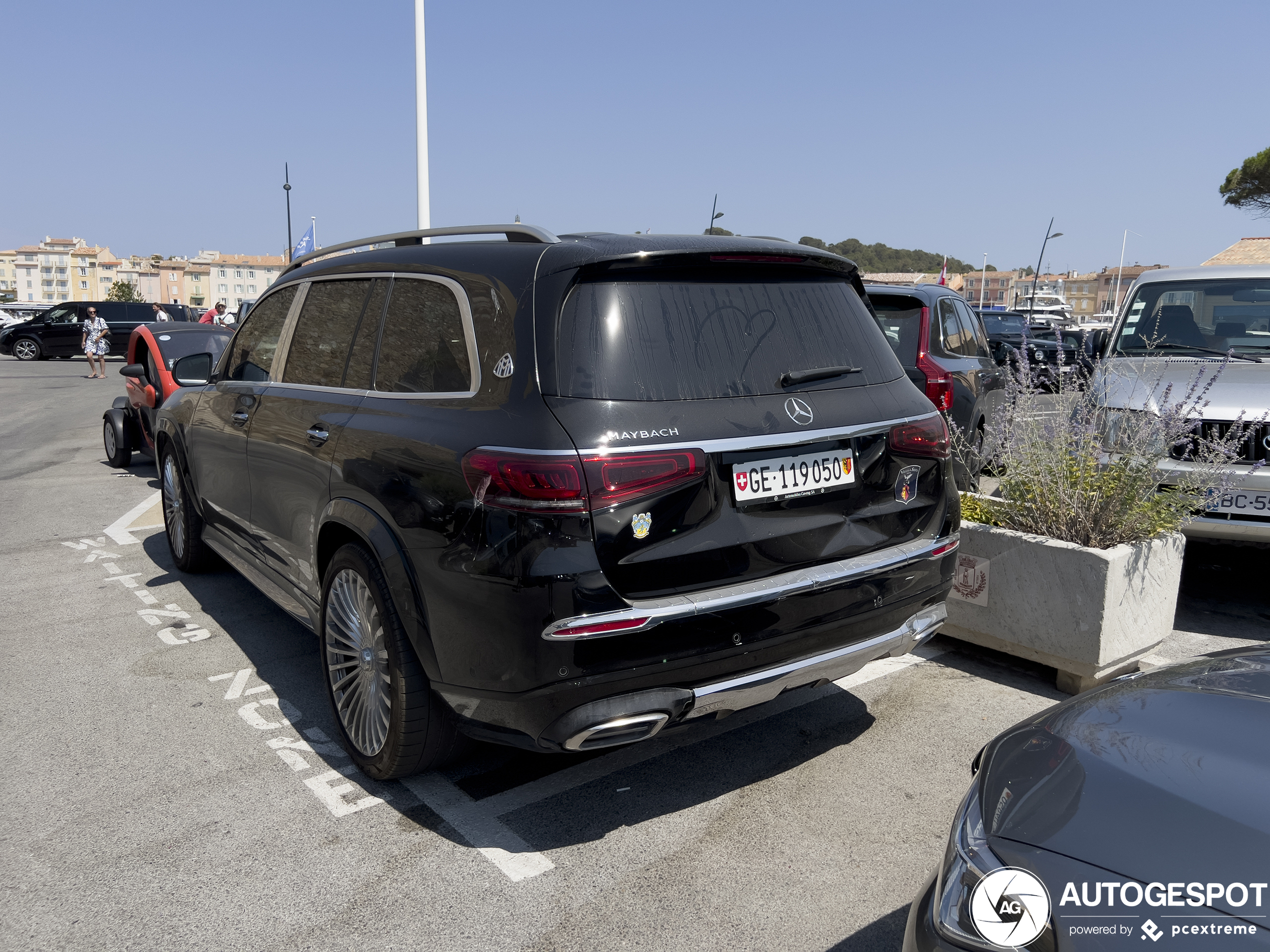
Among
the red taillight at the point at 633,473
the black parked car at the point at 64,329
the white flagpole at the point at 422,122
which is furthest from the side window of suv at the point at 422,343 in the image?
the black parked car at the point at 64,329

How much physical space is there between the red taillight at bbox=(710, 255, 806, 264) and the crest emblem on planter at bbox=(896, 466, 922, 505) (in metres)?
0.81

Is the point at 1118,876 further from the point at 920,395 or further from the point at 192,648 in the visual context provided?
the point at 192,648

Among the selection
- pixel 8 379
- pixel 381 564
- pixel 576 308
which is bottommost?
pixel 8 379

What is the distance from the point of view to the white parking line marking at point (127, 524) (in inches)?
286

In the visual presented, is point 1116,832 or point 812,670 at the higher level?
point 1116,832

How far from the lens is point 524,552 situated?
263cm

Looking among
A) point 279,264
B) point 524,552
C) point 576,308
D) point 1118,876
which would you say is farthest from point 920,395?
point 279,264

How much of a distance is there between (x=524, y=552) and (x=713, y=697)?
2.40ft

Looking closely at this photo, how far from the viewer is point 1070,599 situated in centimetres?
411

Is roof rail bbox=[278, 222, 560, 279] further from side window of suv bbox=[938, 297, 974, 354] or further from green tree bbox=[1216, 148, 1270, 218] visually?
green tree bbox=[1216, 148, 1270, 218]

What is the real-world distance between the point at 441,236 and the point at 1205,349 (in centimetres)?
515

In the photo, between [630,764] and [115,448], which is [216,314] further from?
[630,764]

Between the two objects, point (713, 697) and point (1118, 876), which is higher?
point (1118, 876)

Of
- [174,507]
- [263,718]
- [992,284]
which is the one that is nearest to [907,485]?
[263,718]
